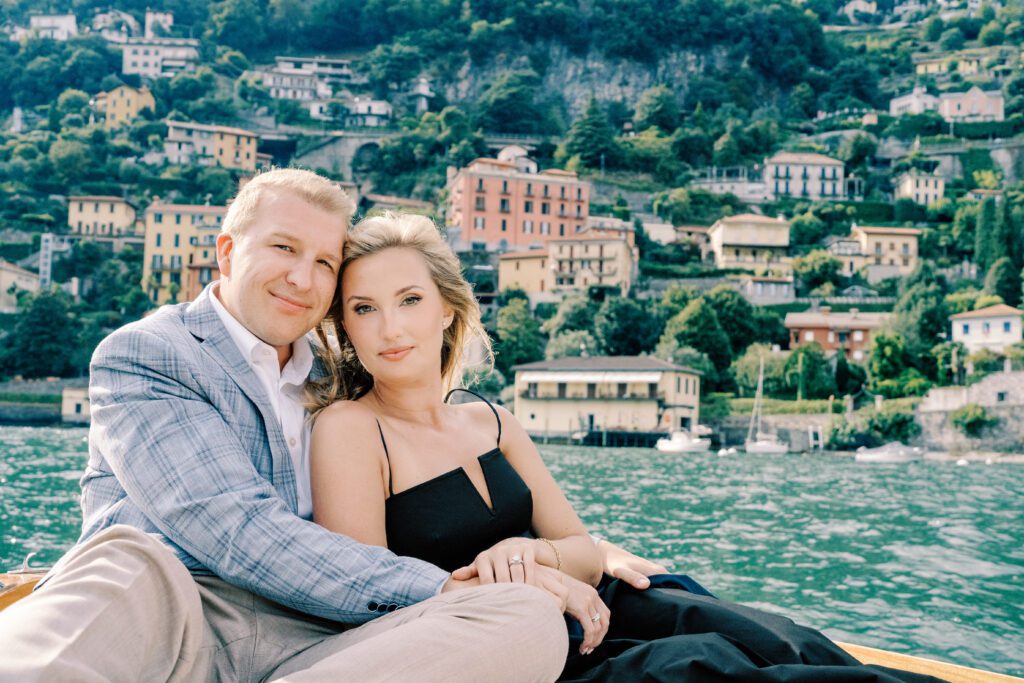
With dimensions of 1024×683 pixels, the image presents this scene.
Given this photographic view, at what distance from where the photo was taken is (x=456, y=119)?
70000 mm

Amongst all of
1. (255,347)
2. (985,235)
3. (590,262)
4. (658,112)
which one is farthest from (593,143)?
(255,347)

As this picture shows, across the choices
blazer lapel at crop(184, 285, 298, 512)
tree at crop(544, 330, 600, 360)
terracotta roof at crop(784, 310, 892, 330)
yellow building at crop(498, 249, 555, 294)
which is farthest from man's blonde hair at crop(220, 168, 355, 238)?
yellow building at crop(498, 249, 555, 294)

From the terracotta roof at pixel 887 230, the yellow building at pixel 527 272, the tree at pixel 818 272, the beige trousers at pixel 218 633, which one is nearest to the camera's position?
the beige trousers at pixel 218 633

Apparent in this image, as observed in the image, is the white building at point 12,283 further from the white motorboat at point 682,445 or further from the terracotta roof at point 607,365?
the white motorboat at point 682,445

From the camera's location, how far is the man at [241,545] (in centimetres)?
151

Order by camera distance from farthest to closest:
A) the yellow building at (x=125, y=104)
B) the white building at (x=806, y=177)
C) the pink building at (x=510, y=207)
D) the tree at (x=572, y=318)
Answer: the yellow building at (x=125, y=104) < the white building at (x=806, y=177) < the pink building at (x=510, y=207) < the tree at (x=572, y=318)

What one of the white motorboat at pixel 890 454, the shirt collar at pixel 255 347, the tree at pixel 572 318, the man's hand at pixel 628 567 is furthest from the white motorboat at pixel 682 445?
the shirt collar at pixel 255 347

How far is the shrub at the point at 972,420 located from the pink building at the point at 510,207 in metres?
28.0

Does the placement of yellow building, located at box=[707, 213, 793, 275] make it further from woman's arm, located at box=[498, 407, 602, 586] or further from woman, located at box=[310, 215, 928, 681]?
woman, located at box=[310, 215, 928, 681]

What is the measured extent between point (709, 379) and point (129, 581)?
39.5 metres

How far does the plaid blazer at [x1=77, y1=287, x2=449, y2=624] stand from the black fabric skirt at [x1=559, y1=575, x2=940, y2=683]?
401 mm

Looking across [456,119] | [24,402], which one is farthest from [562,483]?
[456,119]

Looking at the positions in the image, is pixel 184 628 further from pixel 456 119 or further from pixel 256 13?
pixel 256 13

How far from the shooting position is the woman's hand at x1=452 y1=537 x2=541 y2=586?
76.7 inches
